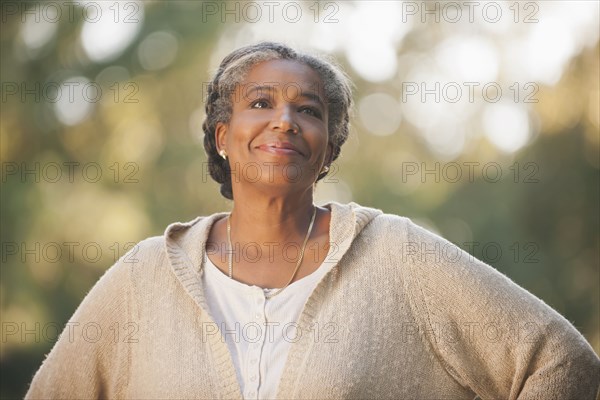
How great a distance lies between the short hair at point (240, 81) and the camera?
2.85 m

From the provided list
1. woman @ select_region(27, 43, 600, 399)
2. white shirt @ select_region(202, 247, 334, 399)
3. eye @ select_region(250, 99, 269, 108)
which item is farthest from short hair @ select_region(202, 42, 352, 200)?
white shirt @ select_region(202, 247, 334, 399)

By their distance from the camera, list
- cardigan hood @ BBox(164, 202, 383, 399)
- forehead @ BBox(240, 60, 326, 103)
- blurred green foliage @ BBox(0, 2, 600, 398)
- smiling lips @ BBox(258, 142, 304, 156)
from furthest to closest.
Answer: blurred green foliage @ BBox(0, 2, 600, 398)
forehead @ BBox(240, 60, 326, 103)
smiling lips @ BBox(258, 142, 304, 156)
cardigan hood @ BBox(164, 202, 383, 399)

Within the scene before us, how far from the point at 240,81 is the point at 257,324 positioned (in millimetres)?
789

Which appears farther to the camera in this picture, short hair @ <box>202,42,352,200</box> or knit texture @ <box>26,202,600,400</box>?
short hair @ <box>202,42,352,200</box>

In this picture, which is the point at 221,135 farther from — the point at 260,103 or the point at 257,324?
the point at 257,324

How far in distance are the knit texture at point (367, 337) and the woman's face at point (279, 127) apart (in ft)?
0.77

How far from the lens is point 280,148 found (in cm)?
266

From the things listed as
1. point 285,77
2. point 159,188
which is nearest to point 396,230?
point 285,77

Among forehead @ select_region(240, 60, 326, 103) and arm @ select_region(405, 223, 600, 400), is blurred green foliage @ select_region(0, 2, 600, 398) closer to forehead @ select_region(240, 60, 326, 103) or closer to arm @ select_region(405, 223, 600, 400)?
forehead @ select_region(240, 60, 326, 103)

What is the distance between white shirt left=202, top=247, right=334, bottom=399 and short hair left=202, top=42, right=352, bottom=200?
457mm

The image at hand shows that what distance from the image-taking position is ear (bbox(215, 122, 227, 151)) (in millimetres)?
2939

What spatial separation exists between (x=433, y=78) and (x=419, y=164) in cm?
101

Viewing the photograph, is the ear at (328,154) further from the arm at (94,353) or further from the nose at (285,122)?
the arm at (94,353)

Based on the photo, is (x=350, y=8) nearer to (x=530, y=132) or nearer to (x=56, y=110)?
(x=530, y=132)
